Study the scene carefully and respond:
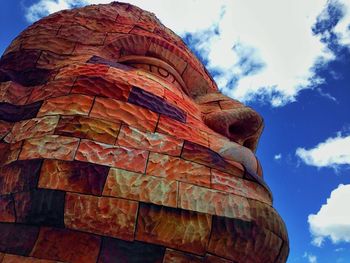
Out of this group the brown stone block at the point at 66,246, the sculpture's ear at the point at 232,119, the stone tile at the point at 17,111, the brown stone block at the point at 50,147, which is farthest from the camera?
the sculpture's ear at the point at 232,119

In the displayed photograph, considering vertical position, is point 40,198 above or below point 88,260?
above

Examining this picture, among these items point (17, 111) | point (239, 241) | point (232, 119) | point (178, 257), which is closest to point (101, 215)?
point (178, 257)

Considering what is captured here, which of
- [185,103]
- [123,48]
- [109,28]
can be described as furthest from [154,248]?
[109,28]

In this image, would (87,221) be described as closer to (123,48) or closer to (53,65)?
(53,65)

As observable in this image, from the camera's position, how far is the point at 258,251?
3.67 feet

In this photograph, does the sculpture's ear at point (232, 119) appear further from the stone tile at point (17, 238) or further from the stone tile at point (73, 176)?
the stone tile at point (17, 238)

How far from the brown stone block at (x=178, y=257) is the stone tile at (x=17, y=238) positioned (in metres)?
0.36

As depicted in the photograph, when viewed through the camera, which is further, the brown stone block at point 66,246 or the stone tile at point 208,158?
the stone tile at point 208,158

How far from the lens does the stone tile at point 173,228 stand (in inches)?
40.5

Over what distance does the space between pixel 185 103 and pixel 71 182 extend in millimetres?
722

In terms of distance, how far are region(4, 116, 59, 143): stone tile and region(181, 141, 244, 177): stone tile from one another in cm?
44

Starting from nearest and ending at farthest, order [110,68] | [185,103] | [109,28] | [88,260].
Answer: [88,260]
[110,68]
[185,103]
[109,28]

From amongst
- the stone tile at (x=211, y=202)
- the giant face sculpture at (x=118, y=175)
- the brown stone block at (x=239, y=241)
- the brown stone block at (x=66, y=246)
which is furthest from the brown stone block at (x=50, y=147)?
the brown stone block at (x=239, y=241)

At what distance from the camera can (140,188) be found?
3.55ft
